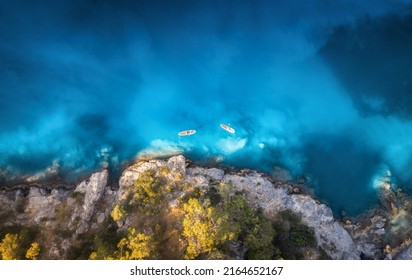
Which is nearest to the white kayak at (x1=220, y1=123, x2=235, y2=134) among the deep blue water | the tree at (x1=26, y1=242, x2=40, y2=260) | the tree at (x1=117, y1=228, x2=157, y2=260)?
the deep blue water

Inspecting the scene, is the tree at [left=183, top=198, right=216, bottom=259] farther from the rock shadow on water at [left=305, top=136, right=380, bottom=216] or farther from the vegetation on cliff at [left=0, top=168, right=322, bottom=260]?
the rock shadow on water at [left=305, top=136, right=380, bottom=216]

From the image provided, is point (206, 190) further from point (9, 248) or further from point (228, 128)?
point (9, 248)

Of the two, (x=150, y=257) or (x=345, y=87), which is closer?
(x=150, y=257)

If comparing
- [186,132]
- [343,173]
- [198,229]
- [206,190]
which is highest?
[186,132]

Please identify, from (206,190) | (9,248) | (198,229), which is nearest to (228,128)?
(206,190)
